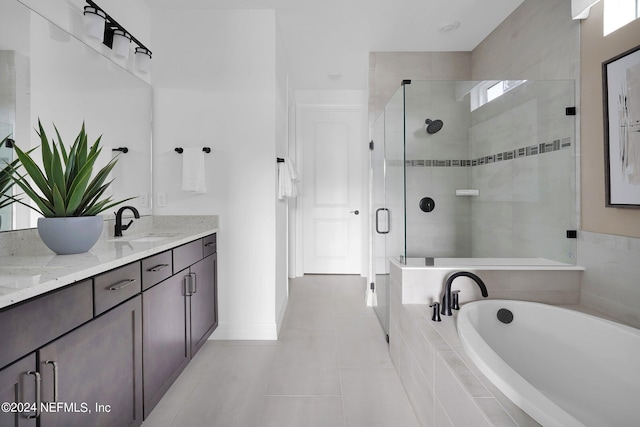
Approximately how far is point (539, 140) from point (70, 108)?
2757mm

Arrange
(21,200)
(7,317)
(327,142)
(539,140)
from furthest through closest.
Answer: (327,142) < (539,140) < (21,200) < (7,317)

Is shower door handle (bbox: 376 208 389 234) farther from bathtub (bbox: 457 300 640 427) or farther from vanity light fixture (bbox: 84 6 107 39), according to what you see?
vanity light fixture (bbox: 84 6 107 39)

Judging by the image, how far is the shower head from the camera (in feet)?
7.08

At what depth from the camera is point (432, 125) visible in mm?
2178

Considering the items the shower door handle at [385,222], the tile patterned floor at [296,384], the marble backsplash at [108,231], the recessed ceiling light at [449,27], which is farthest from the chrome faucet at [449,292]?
the recessed ceiling light at [449,27]

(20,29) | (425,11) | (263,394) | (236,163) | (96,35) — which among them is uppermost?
(425,11)

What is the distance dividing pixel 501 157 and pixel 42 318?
2449 mm

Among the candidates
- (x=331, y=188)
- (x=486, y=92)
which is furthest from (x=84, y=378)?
(x=331, y=188)

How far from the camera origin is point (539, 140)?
2.07 m

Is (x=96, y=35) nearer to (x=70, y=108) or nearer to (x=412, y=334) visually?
(x=70, y=108)

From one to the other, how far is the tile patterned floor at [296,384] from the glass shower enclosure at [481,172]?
2.53 feet

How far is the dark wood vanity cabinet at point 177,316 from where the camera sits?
1.51 metres

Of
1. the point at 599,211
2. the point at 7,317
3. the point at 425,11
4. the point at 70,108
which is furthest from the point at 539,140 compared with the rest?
the point at 70,108

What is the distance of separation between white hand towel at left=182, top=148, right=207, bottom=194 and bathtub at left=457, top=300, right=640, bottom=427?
1.94m
